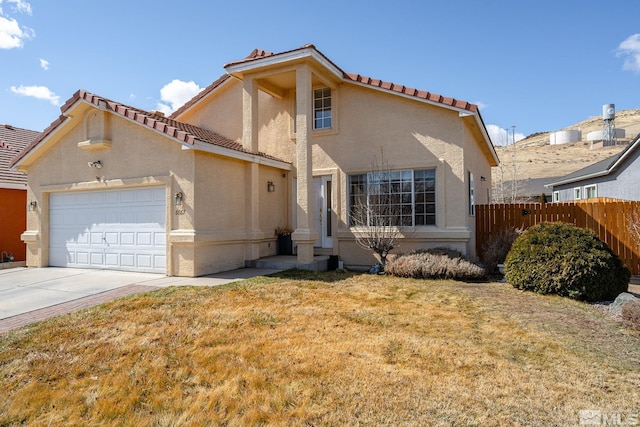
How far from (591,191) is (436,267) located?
1737 centimetres

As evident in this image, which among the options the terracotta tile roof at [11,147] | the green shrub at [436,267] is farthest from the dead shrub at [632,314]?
the terracotta tile roof at [11,147]

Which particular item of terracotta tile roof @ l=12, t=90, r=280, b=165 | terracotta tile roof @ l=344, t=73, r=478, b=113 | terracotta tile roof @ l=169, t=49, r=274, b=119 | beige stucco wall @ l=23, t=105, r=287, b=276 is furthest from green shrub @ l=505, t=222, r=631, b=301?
terracotta tile roof @ l=169, t=49, r=274, b=119

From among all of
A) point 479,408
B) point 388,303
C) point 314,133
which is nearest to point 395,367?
point 479,408

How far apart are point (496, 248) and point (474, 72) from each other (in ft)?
41.5

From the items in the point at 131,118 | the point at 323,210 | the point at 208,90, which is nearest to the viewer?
the point at 131,118

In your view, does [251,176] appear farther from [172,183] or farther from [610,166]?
[610,166]

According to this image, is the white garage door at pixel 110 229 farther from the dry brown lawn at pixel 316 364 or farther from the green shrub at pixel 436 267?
the green shrub at pixel 436 267

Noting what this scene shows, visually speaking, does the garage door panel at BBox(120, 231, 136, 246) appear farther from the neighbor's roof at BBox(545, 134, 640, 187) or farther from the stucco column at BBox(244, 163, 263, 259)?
the neighbor's roof at BBox(545, 134, 640, 187)

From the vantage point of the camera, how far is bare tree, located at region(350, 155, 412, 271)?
11.5m

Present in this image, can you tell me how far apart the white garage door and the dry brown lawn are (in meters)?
3.69

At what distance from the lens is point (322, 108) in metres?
13.3

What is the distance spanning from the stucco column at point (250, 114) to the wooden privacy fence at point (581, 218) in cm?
807

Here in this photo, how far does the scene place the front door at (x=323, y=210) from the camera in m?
13.1

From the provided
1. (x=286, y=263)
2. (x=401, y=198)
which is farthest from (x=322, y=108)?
(x=286, y=263)
